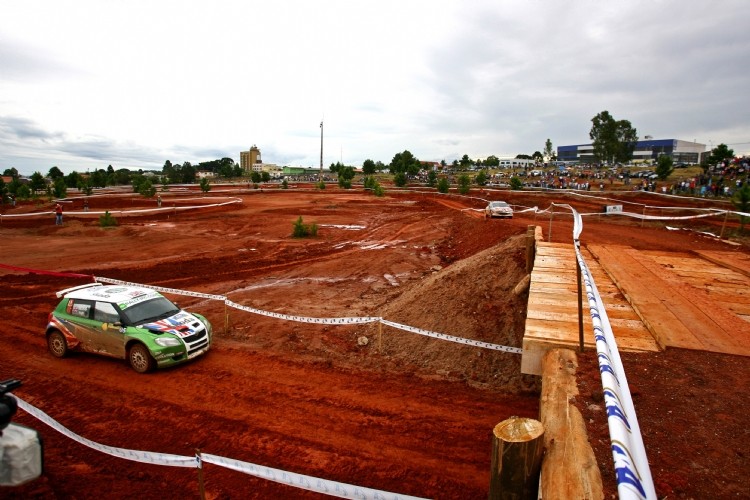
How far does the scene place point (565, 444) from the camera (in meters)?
3.75

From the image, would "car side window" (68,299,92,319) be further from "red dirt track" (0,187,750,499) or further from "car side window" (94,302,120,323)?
"red dirt track" (0,187,750,499)

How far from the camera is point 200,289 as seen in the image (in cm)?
1573

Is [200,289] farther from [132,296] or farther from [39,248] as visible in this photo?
[39,248]

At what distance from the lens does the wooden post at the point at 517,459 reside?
2.96 meters

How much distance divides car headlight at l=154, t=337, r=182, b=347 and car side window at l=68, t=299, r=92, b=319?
6.71 feet

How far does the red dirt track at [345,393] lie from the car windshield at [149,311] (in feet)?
3.68

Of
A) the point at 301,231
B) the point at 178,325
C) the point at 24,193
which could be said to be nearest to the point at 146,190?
the point at 24,193

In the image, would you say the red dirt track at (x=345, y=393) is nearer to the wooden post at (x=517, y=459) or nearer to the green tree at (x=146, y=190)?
the wooden post at (x=517, y=459)

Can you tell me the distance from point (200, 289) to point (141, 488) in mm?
11162

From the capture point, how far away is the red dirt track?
4.39 m

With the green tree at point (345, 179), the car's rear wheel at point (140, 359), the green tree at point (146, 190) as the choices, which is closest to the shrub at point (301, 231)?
the car's rear wheel at point (140, 359)

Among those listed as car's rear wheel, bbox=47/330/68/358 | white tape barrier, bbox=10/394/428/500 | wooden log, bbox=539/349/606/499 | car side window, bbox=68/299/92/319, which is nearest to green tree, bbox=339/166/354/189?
car side window, bbox=68/299/92/319

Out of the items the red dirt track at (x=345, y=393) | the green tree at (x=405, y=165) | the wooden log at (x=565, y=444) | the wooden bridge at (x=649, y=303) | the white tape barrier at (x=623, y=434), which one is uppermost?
the green tree at (x=405, y=165)

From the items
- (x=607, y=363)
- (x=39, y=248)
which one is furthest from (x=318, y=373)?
(x=39, y=248)
